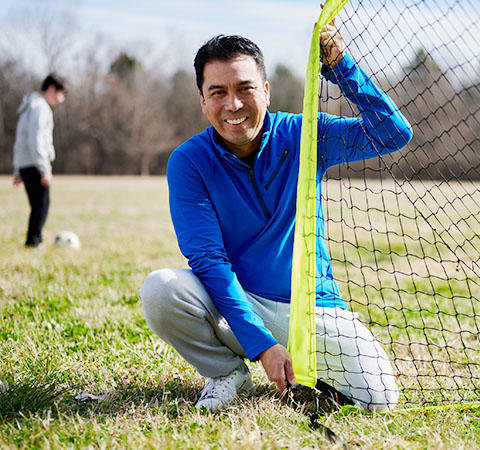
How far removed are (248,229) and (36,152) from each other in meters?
4.39

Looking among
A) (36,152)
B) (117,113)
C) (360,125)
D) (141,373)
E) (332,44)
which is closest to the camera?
(332,44)

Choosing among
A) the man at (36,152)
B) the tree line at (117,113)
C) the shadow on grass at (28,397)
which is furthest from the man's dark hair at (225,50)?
the tree line at (117,113)

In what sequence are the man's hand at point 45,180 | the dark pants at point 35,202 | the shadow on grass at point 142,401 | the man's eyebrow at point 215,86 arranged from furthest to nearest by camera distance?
the man's hand at point 45,180
the dark pants at point 35,202
the man's eyebrow at point 215,86
the shadow on grass at point 142,401

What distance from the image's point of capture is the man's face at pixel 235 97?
2.40 meters

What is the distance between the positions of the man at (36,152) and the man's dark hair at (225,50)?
4065 mm

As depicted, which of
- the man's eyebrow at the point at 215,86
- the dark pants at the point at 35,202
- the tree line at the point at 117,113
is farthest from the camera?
the tree line at the point at 117,113

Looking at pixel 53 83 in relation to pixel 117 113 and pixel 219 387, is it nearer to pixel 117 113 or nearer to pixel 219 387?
pixel 219 387

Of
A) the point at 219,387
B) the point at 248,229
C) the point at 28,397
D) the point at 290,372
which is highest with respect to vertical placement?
the point at 248,229

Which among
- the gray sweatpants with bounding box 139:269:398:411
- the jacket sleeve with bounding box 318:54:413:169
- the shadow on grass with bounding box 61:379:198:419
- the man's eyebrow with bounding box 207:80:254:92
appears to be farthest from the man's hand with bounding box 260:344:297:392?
the man's eyebrow with bounding box 207:80:254:92

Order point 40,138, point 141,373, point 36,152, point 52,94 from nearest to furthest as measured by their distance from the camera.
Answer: point 141,373 < point 36,152 < point 40,138 < point 52,94

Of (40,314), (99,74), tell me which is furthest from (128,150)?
(40,314)

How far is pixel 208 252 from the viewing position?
2.40 metres

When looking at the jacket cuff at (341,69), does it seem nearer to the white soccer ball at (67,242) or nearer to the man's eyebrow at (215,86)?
the man's eyebrow at (215,86)

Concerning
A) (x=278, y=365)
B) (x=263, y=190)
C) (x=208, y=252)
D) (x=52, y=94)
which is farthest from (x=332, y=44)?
(x=52, y=94)
